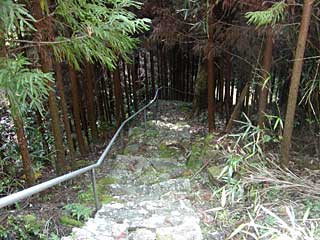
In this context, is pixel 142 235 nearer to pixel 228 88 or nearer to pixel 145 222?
pixel 145 222

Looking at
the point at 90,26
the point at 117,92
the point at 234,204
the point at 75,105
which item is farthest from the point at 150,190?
the point at 117,92

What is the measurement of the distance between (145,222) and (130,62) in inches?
75.7

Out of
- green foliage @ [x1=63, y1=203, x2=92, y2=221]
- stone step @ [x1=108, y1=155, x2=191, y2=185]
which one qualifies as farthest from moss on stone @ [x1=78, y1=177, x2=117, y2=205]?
green foliage @ [x1=63, y1=203, x2=92, y2=221]

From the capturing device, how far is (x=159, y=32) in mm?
5039

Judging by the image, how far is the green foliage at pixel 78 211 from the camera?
8.59 feet

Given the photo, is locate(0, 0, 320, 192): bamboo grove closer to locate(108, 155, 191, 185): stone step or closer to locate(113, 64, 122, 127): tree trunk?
locate(113, 64, 122, 127): tree trunk

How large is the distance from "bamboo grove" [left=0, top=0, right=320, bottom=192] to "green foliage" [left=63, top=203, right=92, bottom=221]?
0.56 m

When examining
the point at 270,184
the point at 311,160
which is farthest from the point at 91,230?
the point at 311,160

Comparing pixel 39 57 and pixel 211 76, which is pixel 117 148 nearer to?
pixel 211 76

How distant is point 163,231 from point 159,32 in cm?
350

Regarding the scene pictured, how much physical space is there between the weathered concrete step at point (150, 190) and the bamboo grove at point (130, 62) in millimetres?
662

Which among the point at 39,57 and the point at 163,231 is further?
the point at 39,57

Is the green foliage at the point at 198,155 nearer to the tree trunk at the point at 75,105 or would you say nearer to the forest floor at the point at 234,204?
the forest floor at the point at 234,204

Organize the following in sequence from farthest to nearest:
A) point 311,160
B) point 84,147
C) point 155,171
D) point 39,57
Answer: point 84,147
point 155,171
point 311,160
point 39,57
